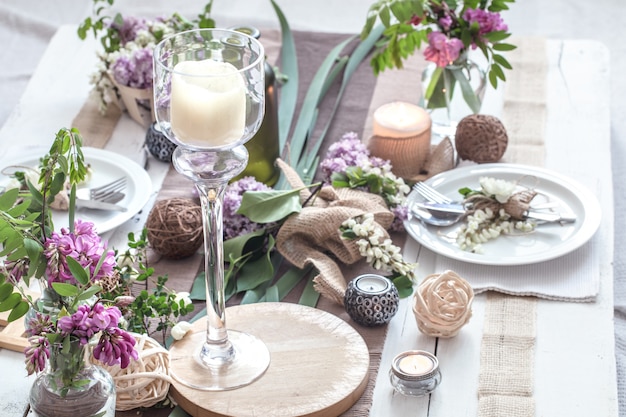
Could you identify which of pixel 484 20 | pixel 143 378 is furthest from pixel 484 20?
pixel 143 378

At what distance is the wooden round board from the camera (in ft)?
3.78

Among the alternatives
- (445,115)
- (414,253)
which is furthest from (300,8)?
(414,253)

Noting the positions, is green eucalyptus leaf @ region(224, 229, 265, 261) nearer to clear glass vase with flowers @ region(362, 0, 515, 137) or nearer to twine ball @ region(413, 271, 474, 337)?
twine ball @ region(413, 271, 474, 337)

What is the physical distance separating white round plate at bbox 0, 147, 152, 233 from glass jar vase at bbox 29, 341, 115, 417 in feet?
1.46

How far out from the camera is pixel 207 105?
0.99m

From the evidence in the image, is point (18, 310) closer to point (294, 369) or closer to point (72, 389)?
point (72, 389)

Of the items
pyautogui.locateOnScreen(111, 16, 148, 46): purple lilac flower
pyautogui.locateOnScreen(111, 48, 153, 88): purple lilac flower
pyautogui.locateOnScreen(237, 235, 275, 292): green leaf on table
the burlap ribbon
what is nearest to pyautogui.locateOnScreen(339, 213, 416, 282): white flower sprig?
the burlap ribbon

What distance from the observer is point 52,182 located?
104 cm

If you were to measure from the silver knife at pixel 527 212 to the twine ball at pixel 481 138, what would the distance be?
6.1 inches

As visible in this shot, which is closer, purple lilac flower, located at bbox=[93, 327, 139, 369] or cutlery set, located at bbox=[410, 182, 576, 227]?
purple lilac flower, located at bbox=[93, 327, 139, 369]

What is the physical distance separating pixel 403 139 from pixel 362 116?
0.26 meters

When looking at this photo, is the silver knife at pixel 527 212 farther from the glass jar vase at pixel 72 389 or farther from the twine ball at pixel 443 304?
the glass jar vase at pixel 72 389

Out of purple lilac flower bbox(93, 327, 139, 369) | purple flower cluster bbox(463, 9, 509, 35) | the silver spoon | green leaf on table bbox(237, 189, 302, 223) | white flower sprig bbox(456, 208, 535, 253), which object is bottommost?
the silver spoon

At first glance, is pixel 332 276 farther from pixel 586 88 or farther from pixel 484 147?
pixel 586 88
